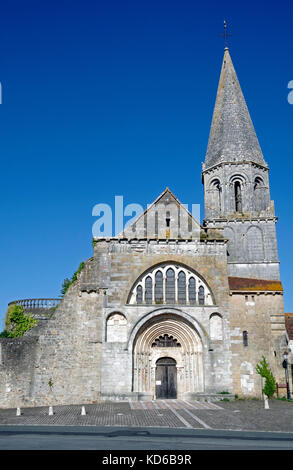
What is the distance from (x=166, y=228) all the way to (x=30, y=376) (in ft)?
40.0

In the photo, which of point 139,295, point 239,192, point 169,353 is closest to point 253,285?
point 169,353

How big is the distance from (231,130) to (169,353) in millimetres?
19189

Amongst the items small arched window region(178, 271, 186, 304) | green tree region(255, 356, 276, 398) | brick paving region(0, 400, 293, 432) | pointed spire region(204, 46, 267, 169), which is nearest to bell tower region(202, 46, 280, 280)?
pointed spire region(204, 46, 267, 169)

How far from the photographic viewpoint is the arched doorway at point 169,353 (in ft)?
83.9

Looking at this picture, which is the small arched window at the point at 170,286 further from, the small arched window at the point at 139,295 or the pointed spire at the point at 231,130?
the pointed spire at the point at 231,130

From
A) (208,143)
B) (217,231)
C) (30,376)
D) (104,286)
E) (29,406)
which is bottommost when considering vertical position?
(29,406)

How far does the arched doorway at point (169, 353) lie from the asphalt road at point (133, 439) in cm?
1066

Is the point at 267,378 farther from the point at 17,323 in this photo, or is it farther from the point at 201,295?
the point at 17,323

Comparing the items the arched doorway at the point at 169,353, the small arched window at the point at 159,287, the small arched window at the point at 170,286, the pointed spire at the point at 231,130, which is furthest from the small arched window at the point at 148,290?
the pointed spire at the point at 231,130

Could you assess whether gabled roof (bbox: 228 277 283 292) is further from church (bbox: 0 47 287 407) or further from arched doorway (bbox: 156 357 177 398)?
arched doorway (bbox: 156 357 177 398)
